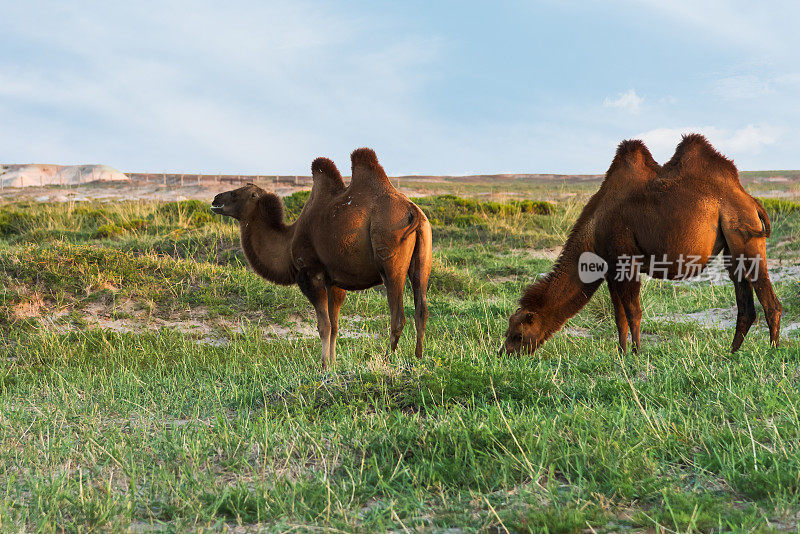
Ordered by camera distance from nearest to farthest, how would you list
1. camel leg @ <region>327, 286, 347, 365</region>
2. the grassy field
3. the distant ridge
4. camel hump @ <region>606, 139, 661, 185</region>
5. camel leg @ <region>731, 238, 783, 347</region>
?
the grassy field
camel leg @ <region>731, 238, 783, 347</region>
camel hump @ <region>606, 139, 661, 185</region>
camel leg @ <region>327, 286, 347, 365</region>
the distant ridge

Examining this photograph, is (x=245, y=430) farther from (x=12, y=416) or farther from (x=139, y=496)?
(x=12, y=416)

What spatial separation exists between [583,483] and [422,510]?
811mm

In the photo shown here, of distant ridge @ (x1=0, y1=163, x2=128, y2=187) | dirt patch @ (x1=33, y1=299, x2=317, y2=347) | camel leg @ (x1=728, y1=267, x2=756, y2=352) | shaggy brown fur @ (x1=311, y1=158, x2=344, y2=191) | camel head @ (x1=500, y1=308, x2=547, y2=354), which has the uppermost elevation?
distant ridge @ (x1=0, y1=163, x2=128, y2=187)

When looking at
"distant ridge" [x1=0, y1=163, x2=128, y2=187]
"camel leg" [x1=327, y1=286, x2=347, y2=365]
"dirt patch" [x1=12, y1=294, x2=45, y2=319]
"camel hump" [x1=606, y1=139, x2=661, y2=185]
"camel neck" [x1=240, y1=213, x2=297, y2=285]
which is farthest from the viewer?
"distant ridge" [x1=0, y1=163, x2=128, y2=187]

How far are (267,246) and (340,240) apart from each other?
1342 millimetres

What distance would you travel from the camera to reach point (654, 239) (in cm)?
Result: 635

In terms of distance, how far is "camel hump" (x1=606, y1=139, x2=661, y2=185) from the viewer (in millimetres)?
6617

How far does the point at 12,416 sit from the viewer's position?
16.6ft

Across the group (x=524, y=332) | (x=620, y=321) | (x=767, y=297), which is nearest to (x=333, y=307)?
(x=524, y=332)

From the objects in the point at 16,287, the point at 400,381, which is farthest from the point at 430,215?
the point at 400,381

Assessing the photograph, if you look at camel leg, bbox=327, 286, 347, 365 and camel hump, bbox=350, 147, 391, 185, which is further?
camel leg, bbox=327, 286, 347, 365

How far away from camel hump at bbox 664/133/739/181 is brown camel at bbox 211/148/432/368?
2712mm

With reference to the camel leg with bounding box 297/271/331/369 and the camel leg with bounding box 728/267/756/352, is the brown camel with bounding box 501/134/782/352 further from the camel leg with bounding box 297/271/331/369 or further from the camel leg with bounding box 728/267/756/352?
the camel leg with bounding box 297/271/331/369

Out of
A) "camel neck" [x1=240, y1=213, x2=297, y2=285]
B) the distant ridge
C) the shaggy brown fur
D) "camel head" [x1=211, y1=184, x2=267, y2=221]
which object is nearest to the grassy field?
"camel neck" [x1=240, y1=213, x2=297, y2=285]
